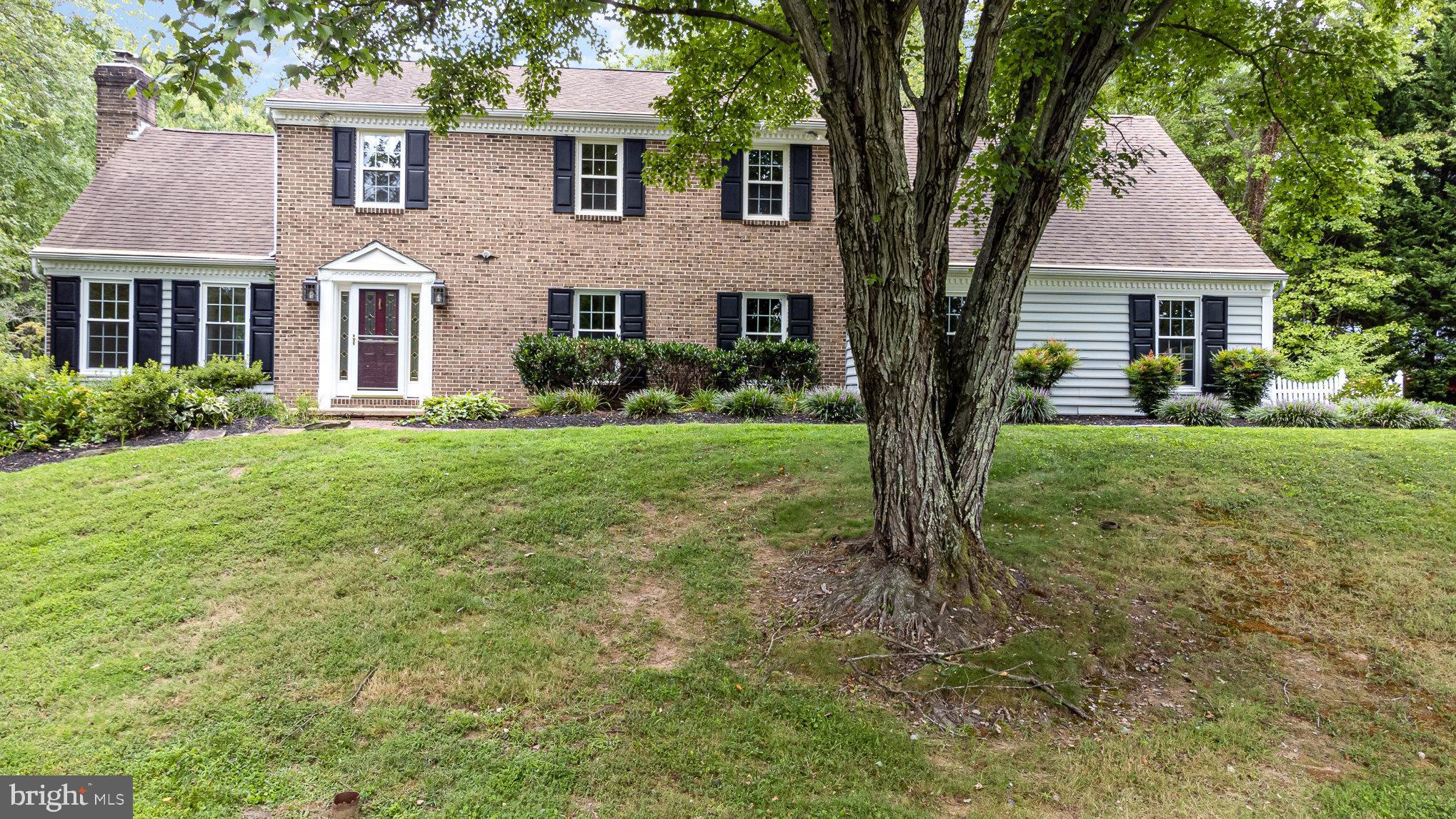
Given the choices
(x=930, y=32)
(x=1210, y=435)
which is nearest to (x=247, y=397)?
(x=930, y=32)

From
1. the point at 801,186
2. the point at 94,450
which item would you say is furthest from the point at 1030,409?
the point at 94,450

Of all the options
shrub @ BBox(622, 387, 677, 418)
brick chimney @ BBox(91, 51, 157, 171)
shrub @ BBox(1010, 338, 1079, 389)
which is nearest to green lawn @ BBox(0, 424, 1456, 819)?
shrub @ BBox(622, 387, 677, 418)

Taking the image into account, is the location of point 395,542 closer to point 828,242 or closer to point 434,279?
point 434,279

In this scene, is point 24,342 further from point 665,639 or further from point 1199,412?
point 1199,412

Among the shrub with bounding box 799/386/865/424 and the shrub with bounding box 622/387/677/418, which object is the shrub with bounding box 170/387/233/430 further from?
the shrub with bounding box 799/386/865/424

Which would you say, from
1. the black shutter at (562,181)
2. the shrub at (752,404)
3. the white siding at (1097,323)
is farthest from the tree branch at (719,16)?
the white siding at (1097,323)

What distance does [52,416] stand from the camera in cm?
880

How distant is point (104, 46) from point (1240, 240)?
29.5m

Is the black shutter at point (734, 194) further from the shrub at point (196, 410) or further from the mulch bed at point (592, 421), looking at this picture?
the shrub at point (196, 410)

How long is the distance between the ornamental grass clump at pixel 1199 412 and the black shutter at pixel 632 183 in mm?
9554

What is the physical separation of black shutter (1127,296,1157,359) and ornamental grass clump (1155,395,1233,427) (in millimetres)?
1947

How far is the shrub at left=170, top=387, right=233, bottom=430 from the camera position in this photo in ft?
30.9

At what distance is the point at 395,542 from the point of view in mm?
5844

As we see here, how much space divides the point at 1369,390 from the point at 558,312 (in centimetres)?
1331
